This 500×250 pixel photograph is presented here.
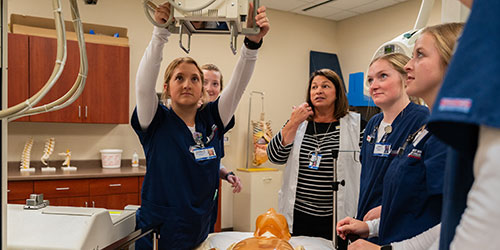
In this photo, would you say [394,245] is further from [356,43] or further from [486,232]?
[356,43]

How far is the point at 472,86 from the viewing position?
0.42 meters

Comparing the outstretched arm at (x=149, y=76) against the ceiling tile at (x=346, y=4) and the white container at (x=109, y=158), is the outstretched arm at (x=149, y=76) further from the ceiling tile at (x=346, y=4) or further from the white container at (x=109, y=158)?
the ceiling tile at (x=346, y=4)

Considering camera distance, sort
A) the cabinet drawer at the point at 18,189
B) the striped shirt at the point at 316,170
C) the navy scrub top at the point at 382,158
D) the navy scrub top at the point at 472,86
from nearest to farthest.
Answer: the navy scrub top at the point at 472,86 < the navy scrub top at the point at 382,158 < the striped shirt at the point at 316,170 < the cabinet drawer at the point at 18,189

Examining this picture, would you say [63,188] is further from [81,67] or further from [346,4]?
[346,4]

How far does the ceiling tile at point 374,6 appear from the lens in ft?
14.8

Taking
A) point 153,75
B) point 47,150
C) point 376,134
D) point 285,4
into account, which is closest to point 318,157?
point 376,134

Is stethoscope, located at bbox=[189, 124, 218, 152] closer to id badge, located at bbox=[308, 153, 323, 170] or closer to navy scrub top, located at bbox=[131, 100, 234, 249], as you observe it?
navy scrub top, located at bbox=[131, 100, 234, 249]

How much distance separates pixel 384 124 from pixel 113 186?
8.35 ft

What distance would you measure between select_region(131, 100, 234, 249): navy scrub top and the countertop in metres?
1.93

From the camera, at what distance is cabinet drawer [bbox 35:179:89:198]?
3.07 metres

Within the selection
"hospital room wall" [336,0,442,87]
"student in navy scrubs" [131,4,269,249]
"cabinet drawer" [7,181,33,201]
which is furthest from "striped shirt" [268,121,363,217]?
"hospital room wall" [336,0,442,87]

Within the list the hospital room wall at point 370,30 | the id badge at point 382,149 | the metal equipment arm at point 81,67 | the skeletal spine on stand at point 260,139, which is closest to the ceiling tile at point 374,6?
the hospital room wall at point 370,30

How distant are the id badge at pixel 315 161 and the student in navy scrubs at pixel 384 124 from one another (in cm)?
41

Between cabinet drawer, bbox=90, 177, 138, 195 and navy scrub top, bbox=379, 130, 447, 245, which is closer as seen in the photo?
navy scrub top, bbox=379, 130, 447, 245
